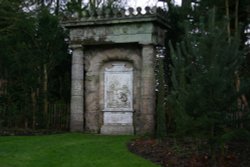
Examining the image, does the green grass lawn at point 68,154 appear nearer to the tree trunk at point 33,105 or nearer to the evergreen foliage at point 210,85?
the evergreen foliage at point 210,85

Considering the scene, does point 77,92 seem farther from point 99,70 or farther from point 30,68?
point 30,68

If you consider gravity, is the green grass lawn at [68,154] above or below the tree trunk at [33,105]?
below

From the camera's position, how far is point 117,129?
16.2 m

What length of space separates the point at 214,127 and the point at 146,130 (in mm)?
5859

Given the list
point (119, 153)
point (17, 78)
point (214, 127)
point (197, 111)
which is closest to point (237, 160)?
point (214, 127)

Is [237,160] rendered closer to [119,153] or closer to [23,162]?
[119,153]

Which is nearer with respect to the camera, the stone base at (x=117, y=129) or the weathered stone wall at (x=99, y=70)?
the stone base at (x=117, y=129)

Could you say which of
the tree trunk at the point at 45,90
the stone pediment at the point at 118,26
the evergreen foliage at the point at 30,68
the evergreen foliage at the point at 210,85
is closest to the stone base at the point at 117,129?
the tree trunk at the point at 45,90

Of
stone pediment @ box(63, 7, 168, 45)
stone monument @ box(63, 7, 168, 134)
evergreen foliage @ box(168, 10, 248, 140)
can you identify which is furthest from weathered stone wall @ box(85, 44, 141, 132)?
evergreen foliage @ box(168, 10, 248, 140)

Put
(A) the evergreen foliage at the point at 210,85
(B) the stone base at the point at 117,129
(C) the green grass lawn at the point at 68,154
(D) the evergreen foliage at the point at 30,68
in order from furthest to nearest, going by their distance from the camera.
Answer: (D) the evergreen foliage at the point at 30,68 < (B) the stone base at the point at 117,129 < (C) the green grass lawn at the point at 68,154 < (A) the evergreen foliage at the point at 210,85

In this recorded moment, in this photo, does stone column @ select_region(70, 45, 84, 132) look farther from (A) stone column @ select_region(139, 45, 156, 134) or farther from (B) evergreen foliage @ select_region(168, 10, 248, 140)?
(B) evergreen foliage @ select_region(168, 10, 248, 140)

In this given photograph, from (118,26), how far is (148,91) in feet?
8.16

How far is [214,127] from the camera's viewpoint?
974 cm

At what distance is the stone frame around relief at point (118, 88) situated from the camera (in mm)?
16250
